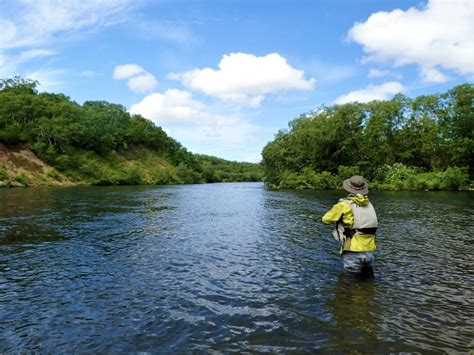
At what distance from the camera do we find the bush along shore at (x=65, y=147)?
89275mm

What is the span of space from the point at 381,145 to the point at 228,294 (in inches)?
3493

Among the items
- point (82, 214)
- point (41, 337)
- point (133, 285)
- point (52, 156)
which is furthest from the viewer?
point (52, 156)

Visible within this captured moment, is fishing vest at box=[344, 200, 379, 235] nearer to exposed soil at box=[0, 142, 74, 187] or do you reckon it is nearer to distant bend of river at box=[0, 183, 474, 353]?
distant bend of river at box=[0, 183, 474, 353]

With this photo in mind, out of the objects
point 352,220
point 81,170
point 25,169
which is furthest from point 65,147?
point 352,220

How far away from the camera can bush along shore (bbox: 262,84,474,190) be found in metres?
81.4

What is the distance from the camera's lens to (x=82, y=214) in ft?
92.0

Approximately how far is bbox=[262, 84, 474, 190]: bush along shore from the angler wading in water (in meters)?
70.4

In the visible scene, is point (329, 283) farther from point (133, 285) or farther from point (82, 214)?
point (82, 214)

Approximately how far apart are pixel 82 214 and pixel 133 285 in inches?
759

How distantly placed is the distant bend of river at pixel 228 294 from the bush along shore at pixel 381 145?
6670 cm

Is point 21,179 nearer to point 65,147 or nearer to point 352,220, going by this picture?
point 65,147

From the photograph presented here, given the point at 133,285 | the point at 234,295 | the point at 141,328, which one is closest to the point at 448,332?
the point at 234,295

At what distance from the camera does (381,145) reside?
9038cm

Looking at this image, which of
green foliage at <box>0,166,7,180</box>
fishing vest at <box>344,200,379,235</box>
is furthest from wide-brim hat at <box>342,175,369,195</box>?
green foliage at <box>0,166,7,180</box>
